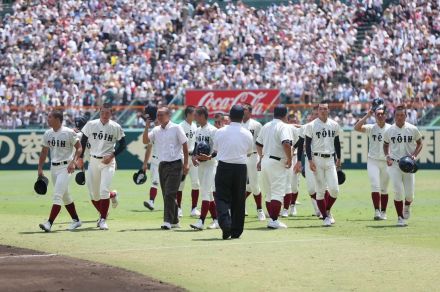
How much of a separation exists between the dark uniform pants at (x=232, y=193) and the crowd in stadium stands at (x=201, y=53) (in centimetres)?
2347

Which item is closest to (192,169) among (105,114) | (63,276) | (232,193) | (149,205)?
(149,205)

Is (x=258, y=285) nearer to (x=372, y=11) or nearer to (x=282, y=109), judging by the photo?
(x=282, y=109)

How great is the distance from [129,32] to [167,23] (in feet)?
5.88

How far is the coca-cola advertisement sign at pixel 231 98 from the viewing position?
4091cm

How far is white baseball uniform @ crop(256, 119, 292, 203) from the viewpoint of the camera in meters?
18.2

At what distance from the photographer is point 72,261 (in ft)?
47.2

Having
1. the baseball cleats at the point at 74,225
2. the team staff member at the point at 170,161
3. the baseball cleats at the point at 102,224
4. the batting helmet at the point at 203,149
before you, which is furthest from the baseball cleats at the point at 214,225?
the baseball cleats at the point at 74,225

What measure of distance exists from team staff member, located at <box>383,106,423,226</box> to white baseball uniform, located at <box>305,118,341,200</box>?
98 cm

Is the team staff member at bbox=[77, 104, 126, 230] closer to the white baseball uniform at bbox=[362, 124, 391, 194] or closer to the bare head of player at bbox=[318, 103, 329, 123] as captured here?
the bare head of player at bbox=[318, 103, 329, 123]

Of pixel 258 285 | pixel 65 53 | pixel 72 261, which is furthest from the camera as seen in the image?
pixel 65 53

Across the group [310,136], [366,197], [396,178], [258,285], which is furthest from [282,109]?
[366,197]

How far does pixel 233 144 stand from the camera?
16.8m

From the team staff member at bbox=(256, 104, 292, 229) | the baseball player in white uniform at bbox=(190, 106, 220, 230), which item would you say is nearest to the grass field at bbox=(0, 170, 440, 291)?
the baseball player in white uniform at bbox=(190, 106, 220, 230)

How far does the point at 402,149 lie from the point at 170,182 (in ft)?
14.0
